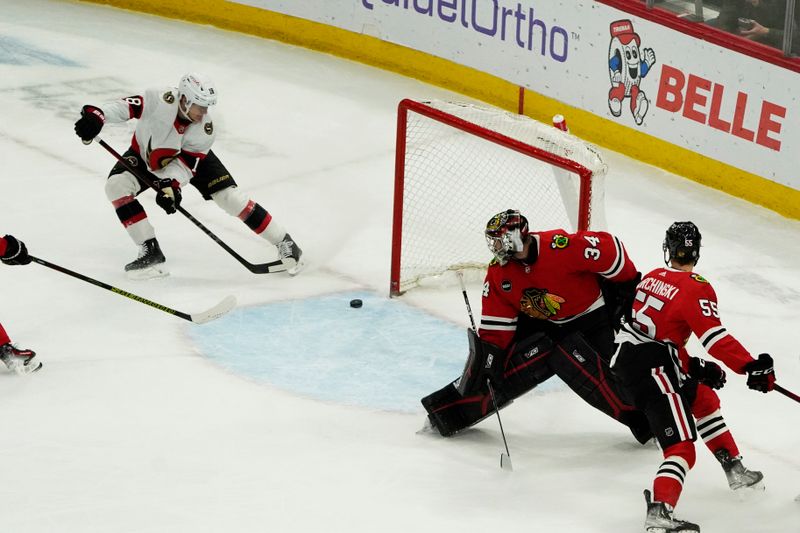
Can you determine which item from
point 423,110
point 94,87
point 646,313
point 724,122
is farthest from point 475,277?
point 94,87

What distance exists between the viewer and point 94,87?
833cm

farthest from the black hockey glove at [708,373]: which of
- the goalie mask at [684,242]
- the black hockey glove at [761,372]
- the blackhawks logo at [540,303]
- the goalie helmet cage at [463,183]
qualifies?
the goalie helmet cage at [463,183]

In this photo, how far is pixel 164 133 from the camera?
581cm

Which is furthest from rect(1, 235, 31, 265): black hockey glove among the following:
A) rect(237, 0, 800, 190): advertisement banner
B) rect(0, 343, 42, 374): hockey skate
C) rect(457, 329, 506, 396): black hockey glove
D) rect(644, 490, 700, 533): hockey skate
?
rect(237, 0, 800, 190): advertisement banner

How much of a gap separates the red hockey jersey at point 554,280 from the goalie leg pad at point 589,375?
139 mm

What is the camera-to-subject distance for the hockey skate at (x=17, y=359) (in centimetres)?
498

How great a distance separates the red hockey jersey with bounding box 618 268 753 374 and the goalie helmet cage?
130cm

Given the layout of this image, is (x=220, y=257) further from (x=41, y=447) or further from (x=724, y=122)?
(x=724, y=122)

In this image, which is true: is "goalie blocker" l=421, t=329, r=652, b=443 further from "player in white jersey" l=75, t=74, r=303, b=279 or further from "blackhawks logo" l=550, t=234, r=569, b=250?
"player in white jersey" l=75, t=74, r=303, b=279

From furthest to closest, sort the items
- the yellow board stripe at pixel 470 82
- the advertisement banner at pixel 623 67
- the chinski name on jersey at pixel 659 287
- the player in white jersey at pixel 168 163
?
the yellow board stripe at pixel 470 82, the advertisement banner at pixel 623 67, the player in white jersey at pixel 168 163, the chinski name on jersey at pixel 659 287

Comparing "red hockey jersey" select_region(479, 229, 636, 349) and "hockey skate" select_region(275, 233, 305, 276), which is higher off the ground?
"red hockey jersey" select_region(479, 229, 636, 349)

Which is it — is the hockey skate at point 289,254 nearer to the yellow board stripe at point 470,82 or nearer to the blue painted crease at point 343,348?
the blue painted crease at point 343,348

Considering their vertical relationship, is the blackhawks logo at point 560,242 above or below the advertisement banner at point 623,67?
above

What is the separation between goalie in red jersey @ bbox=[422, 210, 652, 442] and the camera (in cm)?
443
